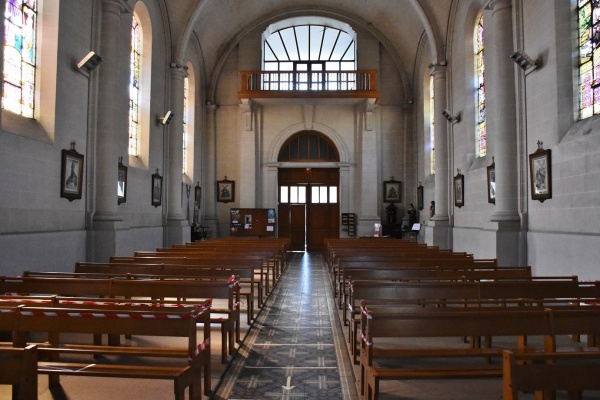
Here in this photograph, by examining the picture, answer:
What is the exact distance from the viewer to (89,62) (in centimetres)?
980

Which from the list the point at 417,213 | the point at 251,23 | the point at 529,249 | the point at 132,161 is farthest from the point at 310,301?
the point at 251,23

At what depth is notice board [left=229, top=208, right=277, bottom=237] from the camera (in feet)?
66.2

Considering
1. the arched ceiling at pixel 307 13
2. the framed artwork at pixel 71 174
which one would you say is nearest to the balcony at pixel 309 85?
the arched ceiling at pixel 307 13

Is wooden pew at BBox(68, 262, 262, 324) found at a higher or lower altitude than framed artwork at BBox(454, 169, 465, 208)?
lower

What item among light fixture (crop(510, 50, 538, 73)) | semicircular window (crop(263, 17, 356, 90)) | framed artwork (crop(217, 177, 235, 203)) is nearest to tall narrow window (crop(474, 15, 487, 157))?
light fixture (crop(510, 50, 538, 73))

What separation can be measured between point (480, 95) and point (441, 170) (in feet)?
9.36

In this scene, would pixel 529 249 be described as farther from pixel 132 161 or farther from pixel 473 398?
pixel 132 161

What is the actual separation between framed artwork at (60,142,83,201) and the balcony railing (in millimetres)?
10640

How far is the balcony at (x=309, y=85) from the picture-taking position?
Result: 64.1ft

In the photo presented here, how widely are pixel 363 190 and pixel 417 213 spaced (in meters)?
2.47

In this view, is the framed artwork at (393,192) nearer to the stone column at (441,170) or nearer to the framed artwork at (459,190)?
the stone column at (441,170)

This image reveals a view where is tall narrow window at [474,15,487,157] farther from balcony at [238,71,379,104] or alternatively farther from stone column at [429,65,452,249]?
balcony at [238,71,379,104]

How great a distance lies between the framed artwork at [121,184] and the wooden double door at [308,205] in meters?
10.4

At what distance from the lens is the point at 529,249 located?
9.92 m
